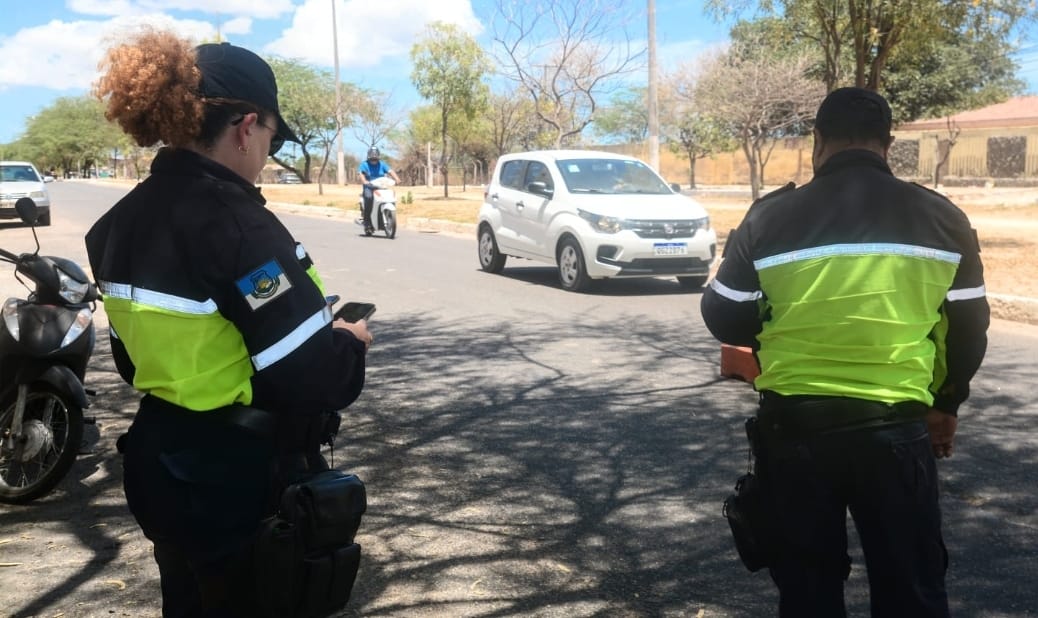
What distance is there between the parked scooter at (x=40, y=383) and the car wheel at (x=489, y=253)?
864 centimetres

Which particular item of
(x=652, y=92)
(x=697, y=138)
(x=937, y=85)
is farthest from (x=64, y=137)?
(x=652, y=92)

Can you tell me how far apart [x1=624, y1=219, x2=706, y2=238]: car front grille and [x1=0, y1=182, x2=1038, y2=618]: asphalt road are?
2660mm

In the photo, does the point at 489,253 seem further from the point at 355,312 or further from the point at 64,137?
the point at 64,137

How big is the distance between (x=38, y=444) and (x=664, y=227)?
776cm

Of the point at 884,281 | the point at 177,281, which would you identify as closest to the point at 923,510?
the point at 884,281

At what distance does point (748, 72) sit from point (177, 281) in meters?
30.2

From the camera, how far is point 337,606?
2.15 meters

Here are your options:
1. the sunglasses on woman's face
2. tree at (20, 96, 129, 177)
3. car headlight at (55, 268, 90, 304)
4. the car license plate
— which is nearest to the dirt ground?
the car license plate

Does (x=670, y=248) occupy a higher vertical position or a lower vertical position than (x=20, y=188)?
lower

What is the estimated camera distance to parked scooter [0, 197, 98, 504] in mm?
4598

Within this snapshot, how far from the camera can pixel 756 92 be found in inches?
1131

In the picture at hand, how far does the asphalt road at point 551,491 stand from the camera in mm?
3645

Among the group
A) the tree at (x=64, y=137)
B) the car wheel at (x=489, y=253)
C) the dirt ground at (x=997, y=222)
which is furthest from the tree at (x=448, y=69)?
the tree at (x=64, y=137)

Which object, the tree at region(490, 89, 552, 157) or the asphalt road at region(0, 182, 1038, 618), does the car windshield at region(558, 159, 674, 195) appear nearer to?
the asphalt road at region(0, 182, 1038, 618)
